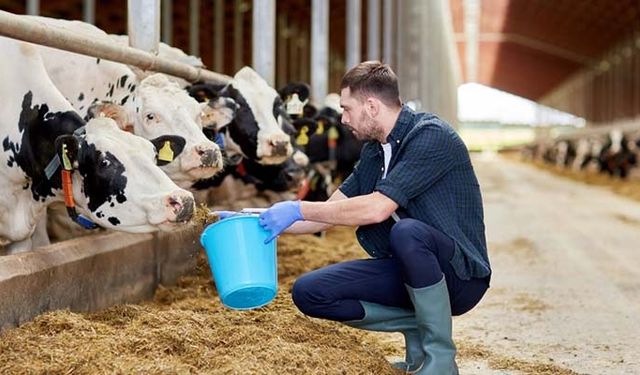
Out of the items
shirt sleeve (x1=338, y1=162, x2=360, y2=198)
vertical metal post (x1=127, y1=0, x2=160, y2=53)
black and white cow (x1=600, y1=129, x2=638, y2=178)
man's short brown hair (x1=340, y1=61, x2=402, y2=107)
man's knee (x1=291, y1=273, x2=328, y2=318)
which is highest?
vertical metal post (x1=127, y1=0, x2=160, y2=53)

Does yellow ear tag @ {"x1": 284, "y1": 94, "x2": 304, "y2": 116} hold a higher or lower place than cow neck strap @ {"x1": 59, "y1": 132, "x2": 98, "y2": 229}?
higher

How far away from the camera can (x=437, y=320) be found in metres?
3.64

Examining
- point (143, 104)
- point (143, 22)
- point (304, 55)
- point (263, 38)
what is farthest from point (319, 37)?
point (304, 55)

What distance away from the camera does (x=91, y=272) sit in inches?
181

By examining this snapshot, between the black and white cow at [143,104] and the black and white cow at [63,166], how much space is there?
24cm

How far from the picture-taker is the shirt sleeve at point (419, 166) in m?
3.63

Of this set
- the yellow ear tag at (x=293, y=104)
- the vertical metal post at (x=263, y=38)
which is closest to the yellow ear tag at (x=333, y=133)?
the vertical metal post at (x=263, y=38)

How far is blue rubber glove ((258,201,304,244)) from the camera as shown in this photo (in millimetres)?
3578

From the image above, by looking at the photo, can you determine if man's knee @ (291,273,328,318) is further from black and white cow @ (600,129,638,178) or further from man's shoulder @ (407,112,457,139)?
black and white cow @ (600,129,638,178)

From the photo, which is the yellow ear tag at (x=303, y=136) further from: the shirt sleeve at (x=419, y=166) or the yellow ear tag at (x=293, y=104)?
the shirt sleeve at (x=419, y=166)

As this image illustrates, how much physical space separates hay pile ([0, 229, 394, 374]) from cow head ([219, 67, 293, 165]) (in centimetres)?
216

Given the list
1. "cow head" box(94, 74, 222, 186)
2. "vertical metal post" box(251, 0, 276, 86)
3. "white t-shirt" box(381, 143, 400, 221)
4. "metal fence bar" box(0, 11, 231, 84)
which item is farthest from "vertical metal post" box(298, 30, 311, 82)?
"white t-shirt" box(381, 143, 400, 221)

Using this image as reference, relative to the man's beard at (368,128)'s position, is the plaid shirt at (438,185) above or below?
below

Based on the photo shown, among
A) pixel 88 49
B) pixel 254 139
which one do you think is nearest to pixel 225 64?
pixel 254 139
